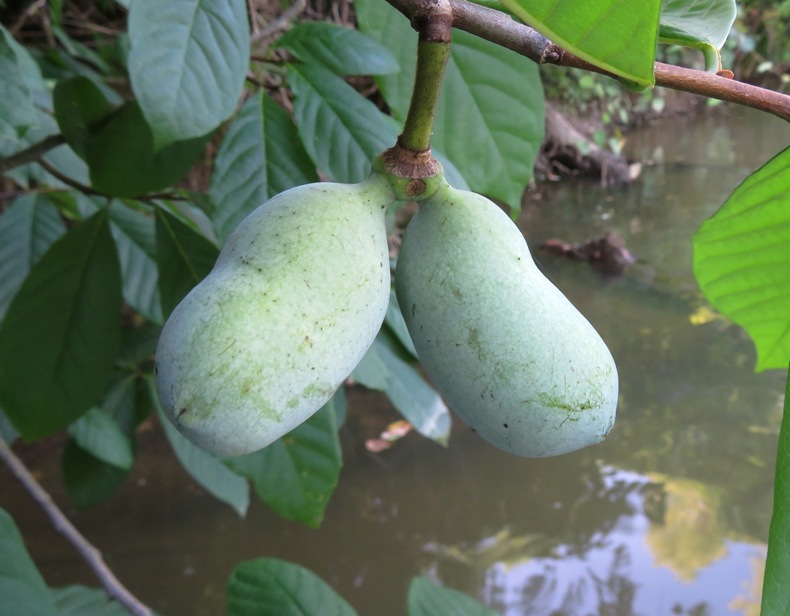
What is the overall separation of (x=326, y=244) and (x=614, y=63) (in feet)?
0.66

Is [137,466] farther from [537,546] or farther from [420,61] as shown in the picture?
[420,61]

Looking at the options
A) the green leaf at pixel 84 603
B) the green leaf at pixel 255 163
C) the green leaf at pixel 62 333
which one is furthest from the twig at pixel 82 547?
the green leaf at pixel 255 163

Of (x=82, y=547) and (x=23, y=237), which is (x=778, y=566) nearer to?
(x=82, y=547)

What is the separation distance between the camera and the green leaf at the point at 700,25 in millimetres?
497

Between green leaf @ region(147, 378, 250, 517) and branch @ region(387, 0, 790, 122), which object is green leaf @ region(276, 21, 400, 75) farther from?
green leaf @ region(147, 378, 250, 517)

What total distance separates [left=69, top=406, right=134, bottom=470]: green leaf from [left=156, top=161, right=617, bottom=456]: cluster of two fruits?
1055mm

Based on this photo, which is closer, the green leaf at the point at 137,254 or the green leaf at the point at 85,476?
the green leaf at the point at 137,254

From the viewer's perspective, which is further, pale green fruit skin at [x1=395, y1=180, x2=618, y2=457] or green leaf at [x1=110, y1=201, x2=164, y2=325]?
green leaf at [x1=110, y1=201, x2=164, y2=325]

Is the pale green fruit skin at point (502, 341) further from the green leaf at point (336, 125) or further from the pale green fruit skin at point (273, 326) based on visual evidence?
the green leaf at point (336, 125)

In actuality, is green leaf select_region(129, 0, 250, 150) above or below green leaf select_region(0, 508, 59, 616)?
above

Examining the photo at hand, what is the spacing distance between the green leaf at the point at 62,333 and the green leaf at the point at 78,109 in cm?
12

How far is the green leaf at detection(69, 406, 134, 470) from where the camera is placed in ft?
4.38

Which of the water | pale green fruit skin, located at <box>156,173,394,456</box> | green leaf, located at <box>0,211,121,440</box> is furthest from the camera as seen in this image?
the water

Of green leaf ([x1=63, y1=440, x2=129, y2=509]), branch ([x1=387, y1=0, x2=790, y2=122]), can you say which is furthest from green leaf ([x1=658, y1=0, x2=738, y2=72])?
green leaf ([x1=63, y1=440, x2=129, y2=509])
